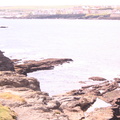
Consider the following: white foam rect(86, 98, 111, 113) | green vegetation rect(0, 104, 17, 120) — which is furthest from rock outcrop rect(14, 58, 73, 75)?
green vegetation rect(0, 104, 17, 120)

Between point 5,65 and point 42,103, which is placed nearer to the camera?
point 42,103

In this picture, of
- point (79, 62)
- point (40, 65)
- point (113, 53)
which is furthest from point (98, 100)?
point (113, 53)

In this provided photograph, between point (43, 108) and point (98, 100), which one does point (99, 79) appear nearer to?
point (98, 100)

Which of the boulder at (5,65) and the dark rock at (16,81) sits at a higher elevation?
the dark rock at (16,81)

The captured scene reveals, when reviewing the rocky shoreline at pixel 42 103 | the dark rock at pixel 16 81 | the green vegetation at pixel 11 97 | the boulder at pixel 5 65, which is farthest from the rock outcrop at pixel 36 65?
the green vegetation at pixel 11 97

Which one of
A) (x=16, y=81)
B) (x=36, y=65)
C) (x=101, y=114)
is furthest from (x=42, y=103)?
(x=36, y=65)

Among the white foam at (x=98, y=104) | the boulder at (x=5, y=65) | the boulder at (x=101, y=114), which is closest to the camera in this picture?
the boulder at (x=101, y=114)

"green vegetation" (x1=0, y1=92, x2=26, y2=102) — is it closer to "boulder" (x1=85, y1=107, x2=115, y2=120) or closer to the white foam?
"boulder" (x1=85, y1=107, x2=115, y2=120)

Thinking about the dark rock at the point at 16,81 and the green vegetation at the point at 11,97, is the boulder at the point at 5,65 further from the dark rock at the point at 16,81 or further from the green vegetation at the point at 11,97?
the green vegetation at the point at 11,97

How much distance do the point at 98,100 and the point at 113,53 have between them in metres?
53.9

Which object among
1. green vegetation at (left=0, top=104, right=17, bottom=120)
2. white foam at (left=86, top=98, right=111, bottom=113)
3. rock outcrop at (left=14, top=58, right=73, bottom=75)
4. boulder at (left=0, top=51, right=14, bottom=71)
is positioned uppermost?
green vegetation at (left=0, top=104, right=17, bottom=120)

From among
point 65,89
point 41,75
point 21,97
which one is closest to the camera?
point 21,97

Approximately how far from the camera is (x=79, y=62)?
7294 centimetres

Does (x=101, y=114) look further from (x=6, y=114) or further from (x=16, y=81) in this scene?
(x=6, y=114)
